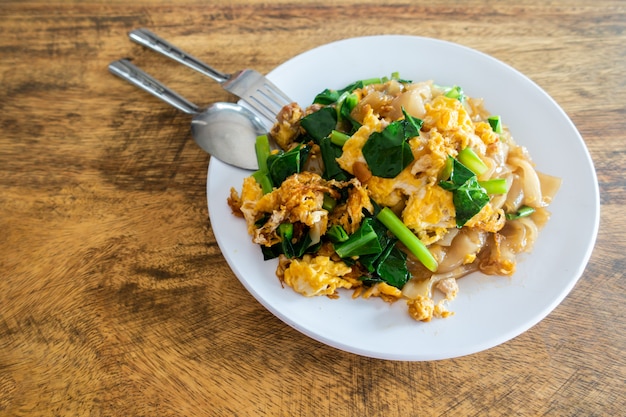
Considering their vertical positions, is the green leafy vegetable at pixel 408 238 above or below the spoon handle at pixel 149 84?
below

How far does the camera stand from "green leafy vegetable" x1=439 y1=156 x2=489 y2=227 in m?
2.29

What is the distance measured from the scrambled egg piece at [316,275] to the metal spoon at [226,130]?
0.73 m

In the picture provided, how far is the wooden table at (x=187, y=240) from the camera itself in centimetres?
232

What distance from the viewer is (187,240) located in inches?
110

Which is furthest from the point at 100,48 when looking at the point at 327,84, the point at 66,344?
the point at 66,344

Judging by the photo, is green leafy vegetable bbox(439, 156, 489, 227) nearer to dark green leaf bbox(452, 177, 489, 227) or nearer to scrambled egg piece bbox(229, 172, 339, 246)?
dark green leaf bbox(452, 177, 489, 227)

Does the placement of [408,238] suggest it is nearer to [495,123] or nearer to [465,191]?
[465,191]

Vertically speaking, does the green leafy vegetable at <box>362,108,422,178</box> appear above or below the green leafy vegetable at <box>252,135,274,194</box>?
above

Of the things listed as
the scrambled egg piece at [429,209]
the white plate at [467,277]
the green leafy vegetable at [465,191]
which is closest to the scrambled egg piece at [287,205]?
the white plate at [467,277]

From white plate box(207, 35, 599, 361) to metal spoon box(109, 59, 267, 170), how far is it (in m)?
0.10

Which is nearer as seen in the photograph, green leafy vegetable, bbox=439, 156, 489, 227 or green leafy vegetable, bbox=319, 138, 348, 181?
green leafy vegetable, bbox=439, 156, 489, 227

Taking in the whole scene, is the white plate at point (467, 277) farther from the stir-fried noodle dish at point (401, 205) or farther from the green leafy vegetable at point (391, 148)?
the green leafy vegetable at point (391, 148)

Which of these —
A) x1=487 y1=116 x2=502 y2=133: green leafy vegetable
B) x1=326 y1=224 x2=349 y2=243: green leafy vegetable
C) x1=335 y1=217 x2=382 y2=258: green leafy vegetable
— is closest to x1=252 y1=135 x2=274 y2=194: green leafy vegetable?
x1=326 y1=224 x2=349 y2=243: green leafy vegetable

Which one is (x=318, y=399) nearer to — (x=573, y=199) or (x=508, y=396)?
(x=508, y=396)
